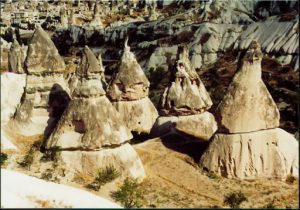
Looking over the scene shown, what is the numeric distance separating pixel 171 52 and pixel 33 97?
49016mm

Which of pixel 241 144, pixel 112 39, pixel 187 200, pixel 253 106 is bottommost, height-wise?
pixel 112 39

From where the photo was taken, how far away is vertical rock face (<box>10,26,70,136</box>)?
77.7ft

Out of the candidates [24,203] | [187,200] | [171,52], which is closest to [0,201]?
[24,203]

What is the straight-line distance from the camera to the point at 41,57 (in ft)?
80.1

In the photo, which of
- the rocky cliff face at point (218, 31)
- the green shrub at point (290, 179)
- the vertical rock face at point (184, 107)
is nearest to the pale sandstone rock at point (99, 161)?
the green shrub at point (290, 179)

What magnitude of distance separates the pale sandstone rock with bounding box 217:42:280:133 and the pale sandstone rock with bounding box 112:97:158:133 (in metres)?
7.36

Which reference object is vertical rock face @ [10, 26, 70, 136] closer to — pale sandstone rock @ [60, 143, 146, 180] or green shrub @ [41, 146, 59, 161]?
green shrub @ [41, 146, 59, 161]

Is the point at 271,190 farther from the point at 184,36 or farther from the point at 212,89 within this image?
the point at 184,36

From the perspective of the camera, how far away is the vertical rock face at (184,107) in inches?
1005

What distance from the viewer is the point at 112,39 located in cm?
8162

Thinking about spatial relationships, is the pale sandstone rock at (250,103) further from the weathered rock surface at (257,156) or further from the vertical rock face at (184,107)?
the vertical rock face at (184,107)

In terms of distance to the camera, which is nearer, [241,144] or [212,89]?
[241,144]

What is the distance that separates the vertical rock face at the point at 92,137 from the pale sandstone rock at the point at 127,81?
5690 mm

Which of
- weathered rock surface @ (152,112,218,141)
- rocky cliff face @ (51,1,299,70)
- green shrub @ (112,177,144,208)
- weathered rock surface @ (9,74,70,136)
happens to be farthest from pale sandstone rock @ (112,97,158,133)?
rocky cliff face @ (51,1,299,70)
